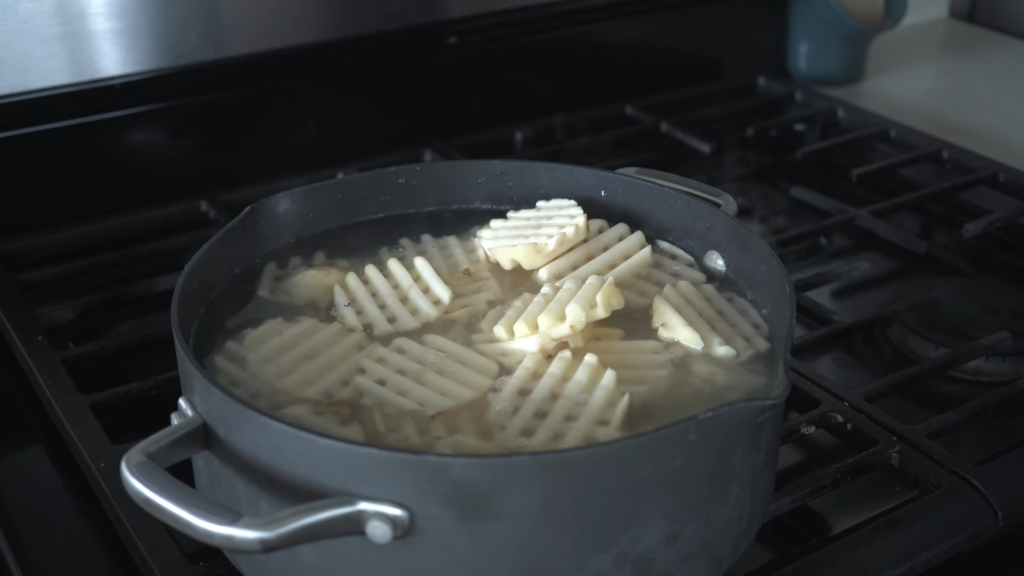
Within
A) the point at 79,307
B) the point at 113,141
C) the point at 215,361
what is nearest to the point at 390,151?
the point at 113,141

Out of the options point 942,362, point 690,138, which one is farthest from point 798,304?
point 690,138

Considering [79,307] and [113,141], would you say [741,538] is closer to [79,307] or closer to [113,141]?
[79,307]

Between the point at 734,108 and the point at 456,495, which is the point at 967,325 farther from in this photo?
the point at 456,495

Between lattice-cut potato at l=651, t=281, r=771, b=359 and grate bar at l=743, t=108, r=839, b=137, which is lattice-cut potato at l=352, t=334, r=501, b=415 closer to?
lattice-cut potato at l=651, t=281, r=771, b=359

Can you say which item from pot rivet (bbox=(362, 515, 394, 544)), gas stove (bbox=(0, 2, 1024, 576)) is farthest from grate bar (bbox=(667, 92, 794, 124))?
pot rivet (bbox=(362, 515, 394, 544))

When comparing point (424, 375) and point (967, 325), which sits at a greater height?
point (424, 375)

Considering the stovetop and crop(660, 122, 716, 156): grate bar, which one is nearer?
the stovetop
